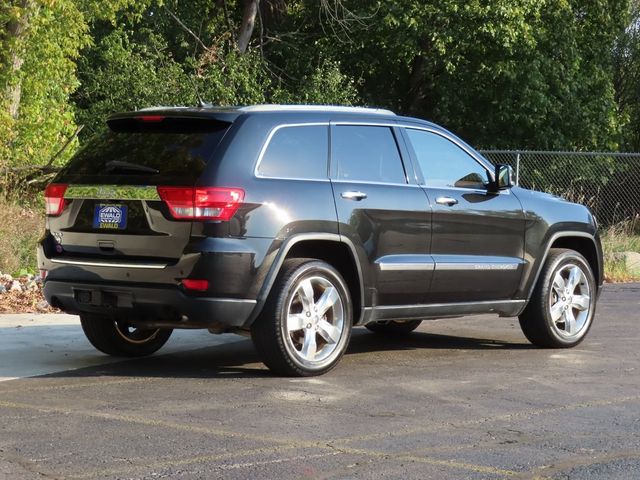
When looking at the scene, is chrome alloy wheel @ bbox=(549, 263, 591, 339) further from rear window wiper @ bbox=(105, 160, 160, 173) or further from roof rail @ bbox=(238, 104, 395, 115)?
rear window wiper @ bbox=(105, 160, 160, 173)

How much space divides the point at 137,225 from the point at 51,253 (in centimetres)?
89

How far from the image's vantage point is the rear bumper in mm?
7707

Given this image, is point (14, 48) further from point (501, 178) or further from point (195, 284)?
point (195, 284)

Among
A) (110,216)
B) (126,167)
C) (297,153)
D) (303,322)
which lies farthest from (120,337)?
(297,153)

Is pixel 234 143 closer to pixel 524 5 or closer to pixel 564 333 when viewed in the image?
pixel 564 333

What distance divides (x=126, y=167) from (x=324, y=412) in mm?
2274

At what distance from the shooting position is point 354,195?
846 centimetres

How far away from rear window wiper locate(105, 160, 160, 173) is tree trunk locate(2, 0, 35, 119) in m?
13.5

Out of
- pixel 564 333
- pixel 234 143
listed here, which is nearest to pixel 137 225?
pixel 234 143

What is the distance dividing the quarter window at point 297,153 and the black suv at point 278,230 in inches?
0.4

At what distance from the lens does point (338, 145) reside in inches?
340

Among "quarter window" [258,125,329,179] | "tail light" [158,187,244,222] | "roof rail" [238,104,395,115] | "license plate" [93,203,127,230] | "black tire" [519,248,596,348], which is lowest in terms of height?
"black tire" [519,248,596,348]

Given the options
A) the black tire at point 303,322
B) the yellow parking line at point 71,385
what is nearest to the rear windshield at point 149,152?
the black tire at point 303,322

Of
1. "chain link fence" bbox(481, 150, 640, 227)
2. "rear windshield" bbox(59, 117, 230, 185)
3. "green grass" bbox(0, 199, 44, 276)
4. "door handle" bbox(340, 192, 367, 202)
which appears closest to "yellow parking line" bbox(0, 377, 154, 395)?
"rear windshield" bbox(59, 117, 230, 185)
